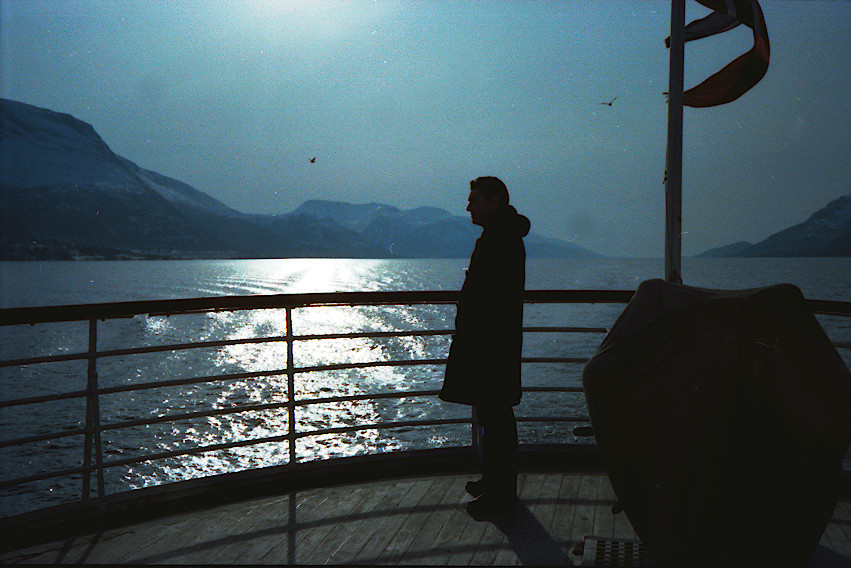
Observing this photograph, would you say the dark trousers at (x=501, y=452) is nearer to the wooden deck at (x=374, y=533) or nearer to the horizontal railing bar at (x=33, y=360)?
the wooden deck at (x=374, y=533)

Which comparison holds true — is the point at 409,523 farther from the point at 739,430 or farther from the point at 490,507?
the point at 739,430

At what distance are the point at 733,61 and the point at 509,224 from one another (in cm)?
281

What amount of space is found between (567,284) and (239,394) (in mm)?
70199

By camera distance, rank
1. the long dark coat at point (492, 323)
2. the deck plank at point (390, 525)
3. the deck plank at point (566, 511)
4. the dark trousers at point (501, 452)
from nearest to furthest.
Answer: the deck plank at point (390, 525)
the deck plank at point (566, 511)
the long dark coat at point (492, 323)
the dark trousers at point (501, 452)

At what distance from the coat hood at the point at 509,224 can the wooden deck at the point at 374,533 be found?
1.26 metres

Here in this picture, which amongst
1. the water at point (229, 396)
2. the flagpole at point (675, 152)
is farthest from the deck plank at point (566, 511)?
the water at point (229, 396)

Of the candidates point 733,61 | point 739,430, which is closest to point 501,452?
point 739,430

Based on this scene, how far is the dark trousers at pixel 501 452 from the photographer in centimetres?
305

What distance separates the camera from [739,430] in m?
1.86

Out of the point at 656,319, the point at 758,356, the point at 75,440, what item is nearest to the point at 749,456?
the point at 758,356

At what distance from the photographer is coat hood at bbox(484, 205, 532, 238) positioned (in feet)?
9.80

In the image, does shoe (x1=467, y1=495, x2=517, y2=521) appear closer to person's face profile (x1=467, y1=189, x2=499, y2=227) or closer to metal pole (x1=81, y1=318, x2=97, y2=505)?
person's face profile (x1=467, y1=189, x2=499, y2=227)

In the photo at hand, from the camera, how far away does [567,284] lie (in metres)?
90.2

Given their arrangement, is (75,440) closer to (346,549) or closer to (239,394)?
(239,394)
